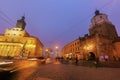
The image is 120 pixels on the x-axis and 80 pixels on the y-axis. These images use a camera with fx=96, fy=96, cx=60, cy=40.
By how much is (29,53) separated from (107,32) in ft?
179

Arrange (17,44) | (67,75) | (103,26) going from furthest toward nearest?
1. (17,44)
2. (103,26)
3. (67,75)

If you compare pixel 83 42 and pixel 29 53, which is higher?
pixel 83 42

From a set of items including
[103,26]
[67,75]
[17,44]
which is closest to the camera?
[67,75]

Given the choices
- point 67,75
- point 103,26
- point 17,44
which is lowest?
point 67,75

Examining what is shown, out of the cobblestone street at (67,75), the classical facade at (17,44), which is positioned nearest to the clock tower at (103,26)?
the cobblestone street at (67,75)

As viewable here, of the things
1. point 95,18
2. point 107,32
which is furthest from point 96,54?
point 95,18

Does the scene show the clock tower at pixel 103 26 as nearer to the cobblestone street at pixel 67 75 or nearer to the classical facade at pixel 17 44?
the cobblestone street at pixel 67 75

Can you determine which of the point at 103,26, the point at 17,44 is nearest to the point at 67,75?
the point at 103,26

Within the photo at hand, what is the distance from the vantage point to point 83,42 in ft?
168

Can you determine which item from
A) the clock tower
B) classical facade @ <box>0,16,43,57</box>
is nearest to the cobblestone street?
the clock tower

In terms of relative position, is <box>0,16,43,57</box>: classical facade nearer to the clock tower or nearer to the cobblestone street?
the clock tower

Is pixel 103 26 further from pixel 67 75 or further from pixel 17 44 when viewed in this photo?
pixel 17 44

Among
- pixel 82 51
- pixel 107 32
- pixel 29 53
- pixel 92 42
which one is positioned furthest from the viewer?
pixel 29 53

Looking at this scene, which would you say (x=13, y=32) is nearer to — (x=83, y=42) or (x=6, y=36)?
(x=6, y=36)
